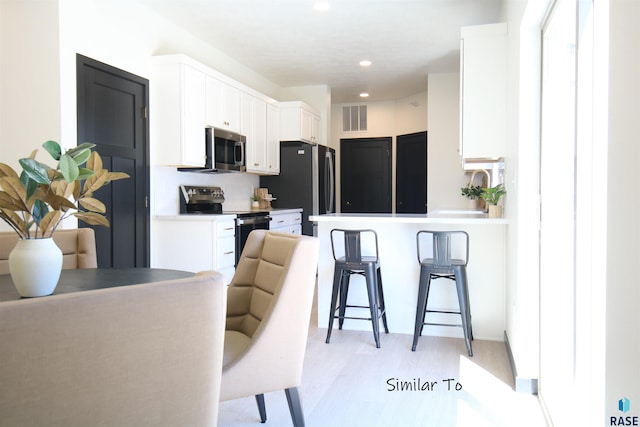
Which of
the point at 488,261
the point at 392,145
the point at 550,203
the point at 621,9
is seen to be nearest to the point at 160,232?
the point at 488,261

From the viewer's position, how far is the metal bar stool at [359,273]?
338 cm

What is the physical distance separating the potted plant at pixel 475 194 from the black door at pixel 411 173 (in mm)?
1136

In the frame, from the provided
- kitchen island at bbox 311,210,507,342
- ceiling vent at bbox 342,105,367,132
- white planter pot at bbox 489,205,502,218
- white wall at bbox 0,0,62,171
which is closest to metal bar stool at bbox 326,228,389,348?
kitchen island at bbox 311,210,507,342

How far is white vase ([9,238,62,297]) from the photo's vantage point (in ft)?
4.79

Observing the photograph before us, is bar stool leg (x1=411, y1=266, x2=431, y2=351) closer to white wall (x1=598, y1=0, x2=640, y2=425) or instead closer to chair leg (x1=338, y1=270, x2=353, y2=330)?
chair leg (x1=338, y1=270, x2=353, y2=330)

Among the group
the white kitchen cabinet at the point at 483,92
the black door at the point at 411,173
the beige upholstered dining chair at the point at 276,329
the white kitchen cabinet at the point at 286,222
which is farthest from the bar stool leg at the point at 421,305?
the black door at the point at 411,173

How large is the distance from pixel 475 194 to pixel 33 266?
4953mm

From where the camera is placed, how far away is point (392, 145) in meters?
8.02

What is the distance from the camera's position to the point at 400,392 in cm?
256

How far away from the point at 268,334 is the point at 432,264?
6.19 feet

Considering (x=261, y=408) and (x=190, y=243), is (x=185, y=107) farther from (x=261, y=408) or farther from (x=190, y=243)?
(x=261, y=408)

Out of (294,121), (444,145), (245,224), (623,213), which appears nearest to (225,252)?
(245,224)

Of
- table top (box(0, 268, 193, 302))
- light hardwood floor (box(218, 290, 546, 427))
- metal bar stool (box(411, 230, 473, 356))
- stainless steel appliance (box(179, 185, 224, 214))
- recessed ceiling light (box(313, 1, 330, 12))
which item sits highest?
recessed ceiling light (box(313, 1, 330, 12))

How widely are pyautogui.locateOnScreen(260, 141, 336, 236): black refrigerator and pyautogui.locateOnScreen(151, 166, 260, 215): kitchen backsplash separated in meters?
0.32
